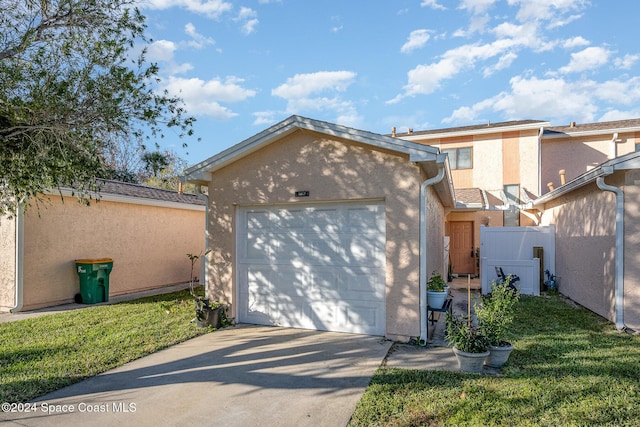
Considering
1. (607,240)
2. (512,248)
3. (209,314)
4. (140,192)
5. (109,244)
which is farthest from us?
(140,192)

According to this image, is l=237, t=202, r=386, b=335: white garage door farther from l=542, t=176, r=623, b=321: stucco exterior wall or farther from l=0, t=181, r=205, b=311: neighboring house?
l=542, t=176, r=623, b=321: stucco exterior wall

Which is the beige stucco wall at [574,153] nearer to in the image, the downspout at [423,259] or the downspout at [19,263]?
the downspout at [423,259]

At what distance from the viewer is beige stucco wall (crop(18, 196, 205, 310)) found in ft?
28.9

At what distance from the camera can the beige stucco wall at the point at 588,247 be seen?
278 inches

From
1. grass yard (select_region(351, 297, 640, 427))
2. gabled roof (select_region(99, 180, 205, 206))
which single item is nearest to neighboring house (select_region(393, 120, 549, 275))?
grass yard (select_region(351, 297, 640, 427))

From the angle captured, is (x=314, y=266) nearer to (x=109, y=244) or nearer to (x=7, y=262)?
(x=109, y=244)

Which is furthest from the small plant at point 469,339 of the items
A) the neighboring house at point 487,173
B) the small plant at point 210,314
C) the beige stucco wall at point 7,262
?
the neighboring house at point 487,173

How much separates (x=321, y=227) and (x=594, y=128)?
15353 mm

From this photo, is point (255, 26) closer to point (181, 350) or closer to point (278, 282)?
point (278, 282)

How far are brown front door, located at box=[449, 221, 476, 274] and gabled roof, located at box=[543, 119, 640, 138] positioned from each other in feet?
17.3

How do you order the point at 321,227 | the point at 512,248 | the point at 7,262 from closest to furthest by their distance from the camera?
the point at 321,227 < the point at 7,262 < the point at 512,248

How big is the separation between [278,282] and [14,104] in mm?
4880

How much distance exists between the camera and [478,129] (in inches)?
633

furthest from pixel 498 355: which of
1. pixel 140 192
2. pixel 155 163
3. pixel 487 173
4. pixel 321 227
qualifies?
pixel 155 163
